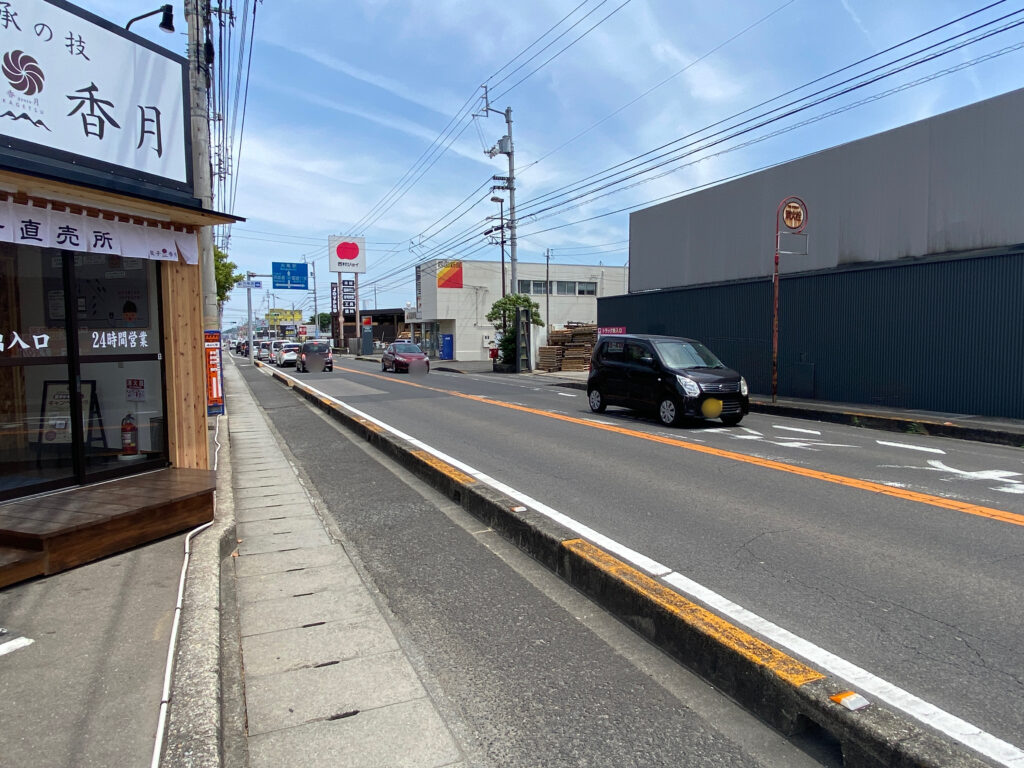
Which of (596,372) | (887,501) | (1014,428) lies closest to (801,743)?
(887,501)

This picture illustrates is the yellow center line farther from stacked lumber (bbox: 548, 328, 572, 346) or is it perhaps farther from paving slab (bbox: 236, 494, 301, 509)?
stacked lumber (bbox: 548, 328, 572, 346)

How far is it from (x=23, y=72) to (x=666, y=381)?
33.7ft

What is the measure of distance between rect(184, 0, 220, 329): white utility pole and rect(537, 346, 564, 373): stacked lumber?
23486 millimetres

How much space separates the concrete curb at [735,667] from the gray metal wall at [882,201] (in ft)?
45.0

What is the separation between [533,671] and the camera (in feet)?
11.3

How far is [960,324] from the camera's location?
44.4 ft

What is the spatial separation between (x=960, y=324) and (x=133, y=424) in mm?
14877

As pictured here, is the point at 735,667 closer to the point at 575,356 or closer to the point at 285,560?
the point at 285,560

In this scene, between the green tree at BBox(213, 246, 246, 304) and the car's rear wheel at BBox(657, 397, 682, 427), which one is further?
the green tree at BBox(213, 246, 246, 304)

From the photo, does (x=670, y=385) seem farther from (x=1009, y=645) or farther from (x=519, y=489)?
(x=1009, y=645)

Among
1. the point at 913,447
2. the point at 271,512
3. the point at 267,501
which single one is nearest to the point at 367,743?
the point at 271,512

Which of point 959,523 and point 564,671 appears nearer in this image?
point 564,671

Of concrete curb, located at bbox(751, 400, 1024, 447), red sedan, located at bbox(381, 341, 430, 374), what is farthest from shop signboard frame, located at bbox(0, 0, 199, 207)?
red sedan, located at bbox(381, 341, 430, 374)

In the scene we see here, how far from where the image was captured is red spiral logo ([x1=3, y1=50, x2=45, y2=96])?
490 cm
